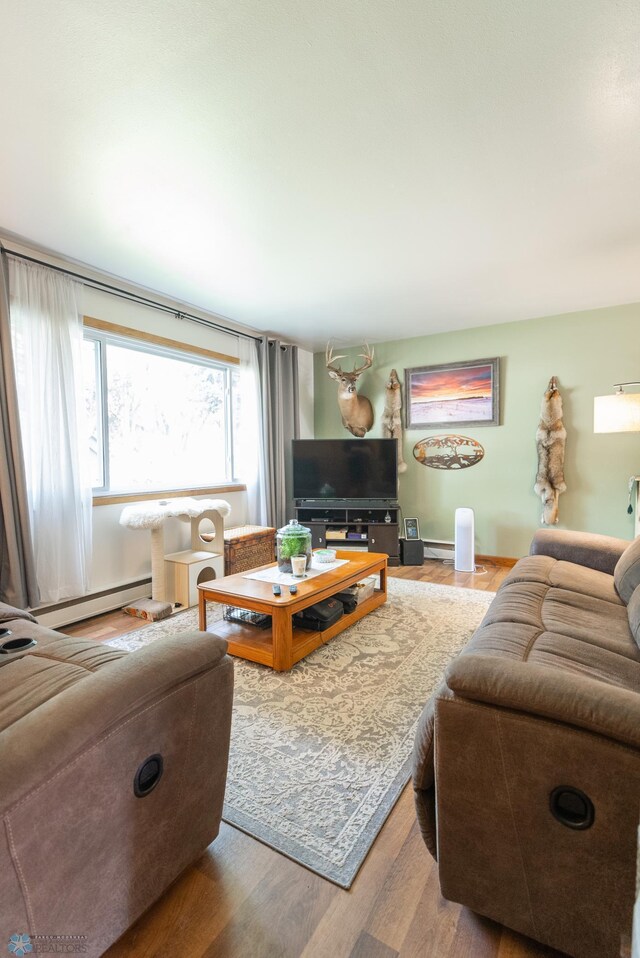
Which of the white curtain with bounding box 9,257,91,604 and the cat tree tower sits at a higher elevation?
the white curtain with bounding box 9,257,91,604

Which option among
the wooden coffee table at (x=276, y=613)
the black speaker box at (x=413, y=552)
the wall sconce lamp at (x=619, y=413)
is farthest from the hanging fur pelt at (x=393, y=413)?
the wooden coffee table at (x=276, y=613)

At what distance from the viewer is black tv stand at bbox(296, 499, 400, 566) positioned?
4.45 m

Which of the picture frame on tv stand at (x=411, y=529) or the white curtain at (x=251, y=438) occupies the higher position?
the white curtain at (x=251, y=438)

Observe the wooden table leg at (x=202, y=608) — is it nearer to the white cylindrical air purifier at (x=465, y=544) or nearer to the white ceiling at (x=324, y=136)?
the white ceiling at (x=324, y=136)

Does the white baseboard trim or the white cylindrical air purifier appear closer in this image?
the white baseboard trim

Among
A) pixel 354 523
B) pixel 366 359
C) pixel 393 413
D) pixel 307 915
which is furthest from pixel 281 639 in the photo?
pixel 366 359

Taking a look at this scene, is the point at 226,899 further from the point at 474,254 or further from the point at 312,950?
the point at 474,254

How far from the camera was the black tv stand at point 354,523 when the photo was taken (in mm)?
4453

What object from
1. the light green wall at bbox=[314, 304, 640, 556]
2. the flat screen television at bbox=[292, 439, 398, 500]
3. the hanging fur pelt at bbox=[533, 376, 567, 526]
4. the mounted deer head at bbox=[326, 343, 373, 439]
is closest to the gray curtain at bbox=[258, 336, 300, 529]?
the flat screen television at bbox=[292, 439, 398, 500]

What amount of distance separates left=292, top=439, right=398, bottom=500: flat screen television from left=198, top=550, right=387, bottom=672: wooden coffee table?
1.90 m

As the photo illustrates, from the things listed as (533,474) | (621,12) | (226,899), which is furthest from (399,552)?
(621,12)

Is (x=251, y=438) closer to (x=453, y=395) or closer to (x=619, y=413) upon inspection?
(x=453, y=395)

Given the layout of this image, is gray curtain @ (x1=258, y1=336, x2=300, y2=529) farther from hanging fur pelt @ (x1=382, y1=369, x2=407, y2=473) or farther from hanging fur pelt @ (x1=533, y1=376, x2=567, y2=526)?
hanging fur pelt @ (x1=533, y1=376, x2=567, y2=526)

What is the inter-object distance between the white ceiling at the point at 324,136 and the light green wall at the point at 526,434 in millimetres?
976
